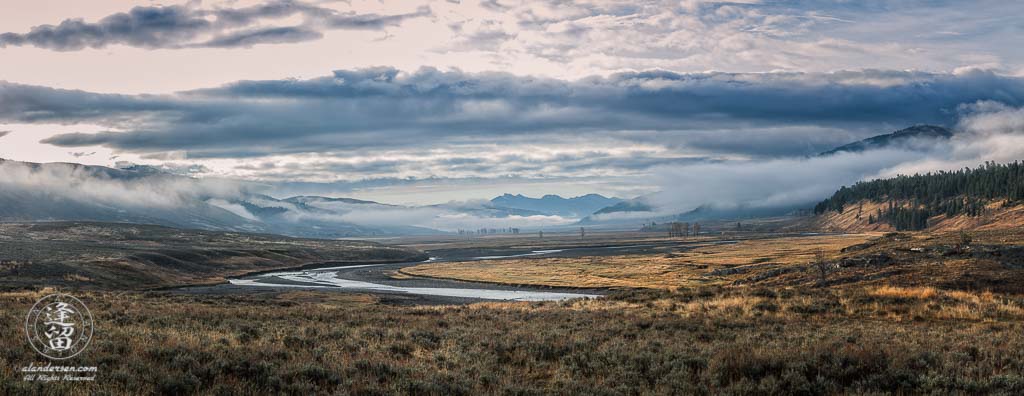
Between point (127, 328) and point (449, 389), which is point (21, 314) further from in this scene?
point (449, 389)

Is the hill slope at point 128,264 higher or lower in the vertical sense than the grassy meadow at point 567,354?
lower

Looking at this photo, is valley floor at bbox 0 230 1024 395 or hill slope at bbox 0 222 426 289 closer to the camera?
valley floor at bbox 0 230 1024 395

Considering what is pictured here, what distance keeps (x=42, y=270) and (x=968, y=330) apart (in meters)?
103

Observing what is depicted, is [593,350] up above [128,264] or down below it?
above

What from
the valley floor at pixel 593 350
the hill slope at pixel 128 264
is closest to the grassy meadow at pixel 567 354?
the valley floor at pixel 593 350

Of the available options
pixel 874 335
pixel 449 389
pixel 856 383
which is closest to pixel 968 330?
pixel 874 335

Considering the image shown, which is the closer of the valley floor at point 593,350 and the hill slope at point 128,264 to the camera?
the valley floor at point 593,350

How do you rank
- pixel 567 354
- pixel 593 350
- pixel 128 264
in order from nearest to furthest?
pixel 567 354, pixel 593 350, pixel 128 264

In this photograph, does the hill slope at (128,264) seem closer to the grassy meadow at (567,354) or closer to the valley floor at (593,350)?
the valley floor at (593,350)

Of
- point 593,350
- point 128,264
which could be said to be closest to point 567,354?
point 593,350

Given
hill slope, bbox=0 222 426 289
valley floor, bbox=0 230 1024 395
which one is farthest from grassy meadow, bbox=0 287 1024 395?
hill slope, bbox=0 222 426 289

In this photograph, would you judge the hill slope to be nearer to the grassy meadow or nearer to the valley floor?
the valley floor

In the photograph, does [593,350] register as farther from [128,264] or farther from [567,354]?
[128,264]

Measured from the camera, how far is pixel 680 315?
110 ft
